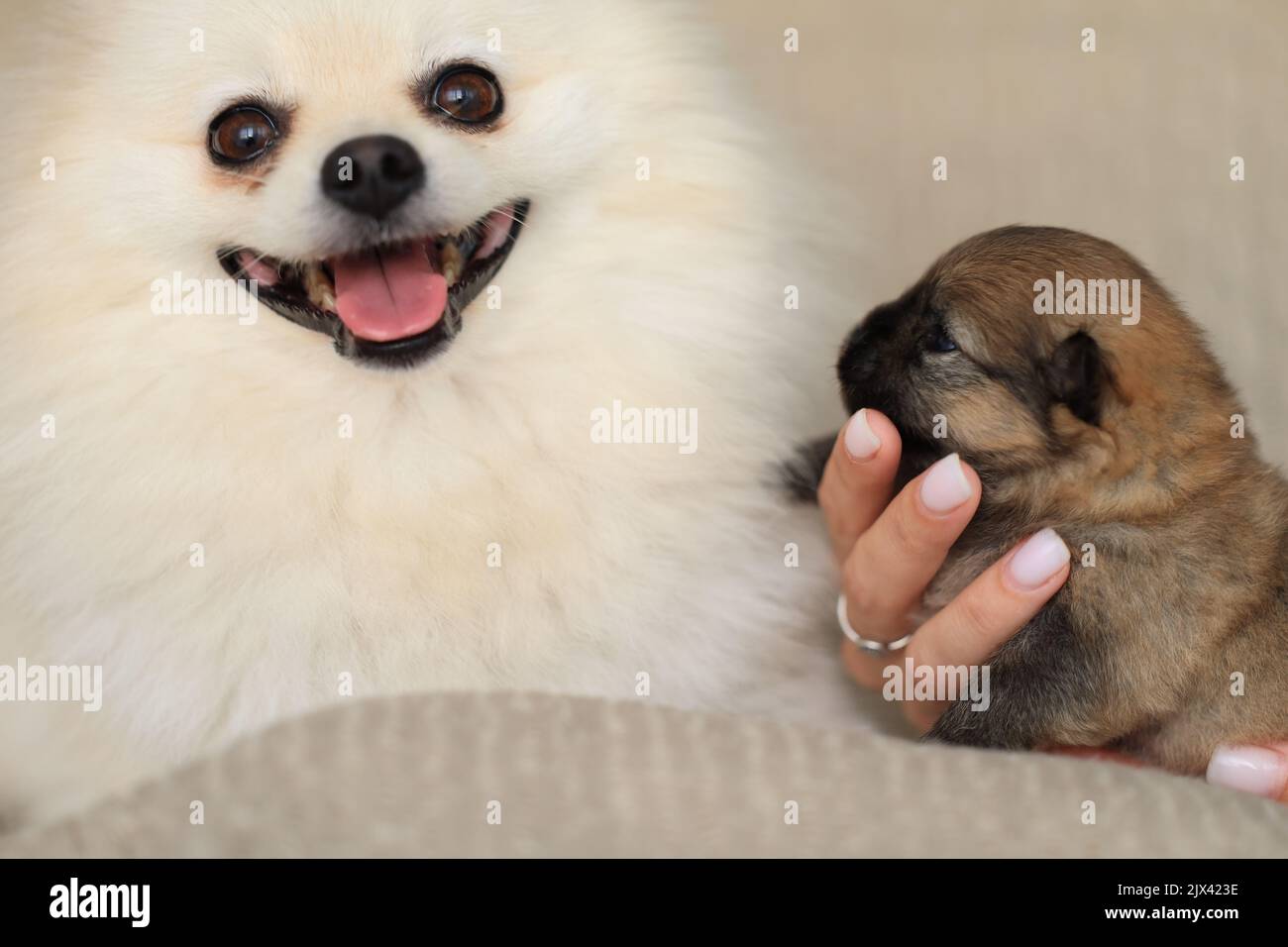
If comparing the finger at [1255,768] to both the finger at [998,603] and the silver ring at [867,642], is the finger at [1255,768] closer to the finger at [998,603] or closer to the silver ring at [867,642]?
the finger at [998,603]

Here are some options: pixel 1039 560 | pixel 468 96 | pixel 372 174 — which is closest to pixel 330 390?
pixel 372 174

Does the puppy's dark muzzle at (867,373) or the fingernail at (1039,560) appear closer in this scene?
the fingernail at (1039,560)

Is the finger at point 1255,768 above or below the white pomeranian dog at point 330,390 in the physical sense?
below


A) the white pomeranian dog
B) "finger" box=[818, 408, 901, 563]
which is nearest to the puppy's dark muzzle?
"finger" box=[818, 408, 901, 563]

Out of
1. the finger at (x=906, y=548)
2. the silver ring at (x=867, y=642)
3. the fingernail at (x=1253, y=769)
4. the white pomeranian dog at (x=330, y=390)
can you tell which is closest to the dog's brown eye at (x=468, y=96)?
the white pomeranian dog at (x=330, y=390)

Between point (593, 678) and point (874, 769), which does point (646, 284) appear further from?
point (874, 769)

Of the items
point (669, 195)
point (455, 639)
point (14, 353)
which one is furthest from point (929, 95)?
point (14, 353)
